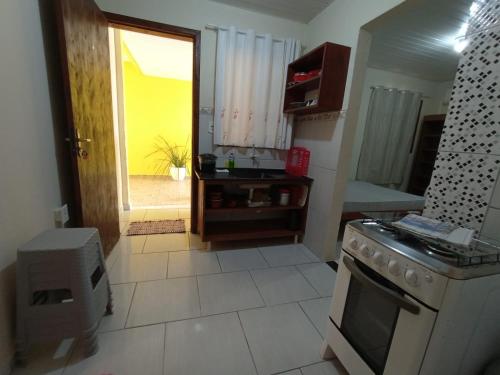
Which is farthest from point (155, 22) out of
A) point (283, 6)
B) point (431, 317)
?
point (431, 317)

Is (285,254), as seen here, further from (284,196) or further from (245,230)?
(284,196)

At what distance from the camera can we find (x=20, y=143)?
110 centimetres

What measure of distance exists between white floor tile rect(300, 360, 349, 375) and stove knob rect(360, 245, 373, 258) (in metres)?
0.71

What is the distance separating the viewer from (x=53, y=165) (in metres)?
1.39

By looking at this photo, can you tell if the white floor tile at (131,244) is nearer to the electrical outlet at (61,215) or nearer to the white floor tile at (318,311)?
the electrical outlet at (61,215)

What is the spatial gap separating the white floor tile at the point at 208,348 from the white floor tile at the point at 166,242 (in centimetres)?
94

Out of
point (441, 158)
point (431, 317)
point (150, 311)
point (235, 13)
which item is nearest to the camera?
point (431, 317)

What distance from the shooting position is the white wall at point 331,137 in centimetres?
174

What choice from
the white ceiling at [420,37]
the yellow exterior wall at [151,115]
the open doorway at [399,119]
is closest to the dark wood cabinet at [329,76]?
the white ceiling at [420,37]

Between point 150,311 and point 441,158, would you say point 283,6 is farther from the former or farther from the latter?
point 150,311

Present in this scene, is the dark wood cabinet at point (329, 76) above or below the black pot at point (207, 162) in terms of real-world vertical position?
above

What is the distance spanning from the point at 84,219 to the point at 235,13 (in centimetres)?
223

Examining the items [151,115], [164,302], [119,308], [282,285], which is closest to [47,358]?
[119,308]

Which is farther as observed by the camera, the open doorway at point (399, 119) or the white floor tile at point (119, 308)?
the open doorway at point (399, 119)
